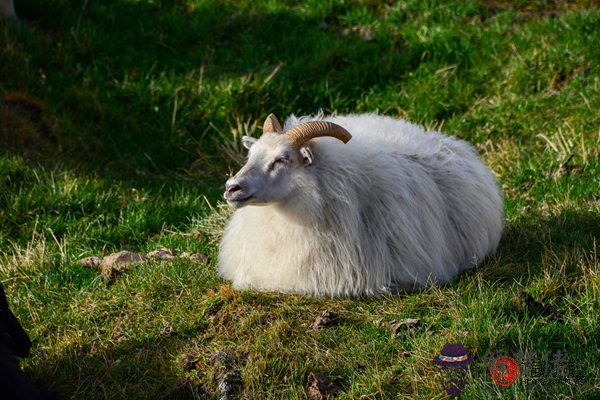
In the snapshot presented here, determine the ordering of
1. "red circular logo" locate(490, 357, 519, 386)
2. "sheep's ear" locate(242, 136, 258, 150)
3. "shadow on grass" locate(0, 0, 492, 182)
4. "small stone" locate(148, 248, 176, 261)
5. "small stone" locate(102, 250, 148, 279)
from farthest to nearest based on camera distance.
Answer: "shadow on grass" locate(0, 0, 492, 182), "small stone" locate(148, 248, 176, 261), "small stone" locate(102, 250, 148, 279), "sheep's ear" locate(242, 136, 258, 150), "red circular logo" locate(490, 357, 519, 386)

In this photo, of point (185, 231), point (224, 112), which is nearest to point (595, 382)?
point (185, 231)

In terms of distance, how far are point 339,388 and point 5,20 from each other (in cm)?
688

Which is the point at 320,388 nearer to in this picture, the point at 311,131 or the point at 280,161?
the point at 280,161

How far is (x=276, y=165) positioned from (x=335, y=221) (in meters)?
0.59

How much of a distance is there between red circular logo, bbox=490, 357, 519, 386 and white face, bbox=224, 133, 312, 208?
5.72 ft

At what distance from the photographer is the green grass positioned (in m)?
3.62

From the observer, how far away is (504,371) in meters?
3.20

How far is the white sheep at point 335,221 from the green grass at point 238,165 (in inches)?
6.9

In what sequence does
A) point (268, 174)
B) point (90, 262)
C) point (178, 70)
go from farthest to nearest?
point (178, 70), point (90, 262), point (268, 174)

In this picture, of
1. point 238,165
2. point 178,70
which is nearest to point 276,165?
point 238,165

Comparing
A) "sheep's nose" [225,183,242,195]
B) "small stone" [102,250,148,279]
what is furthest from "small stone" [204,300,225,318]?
"small stone" [102,250,148,279]

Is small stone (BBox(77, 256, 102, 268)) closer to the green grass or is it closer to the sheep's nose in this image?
the green grass

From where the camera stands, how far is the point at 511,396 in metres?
3.00

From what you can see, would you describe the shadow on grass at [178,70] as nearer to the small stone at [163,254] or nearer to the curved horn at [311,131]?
the small stone at [163,254]
